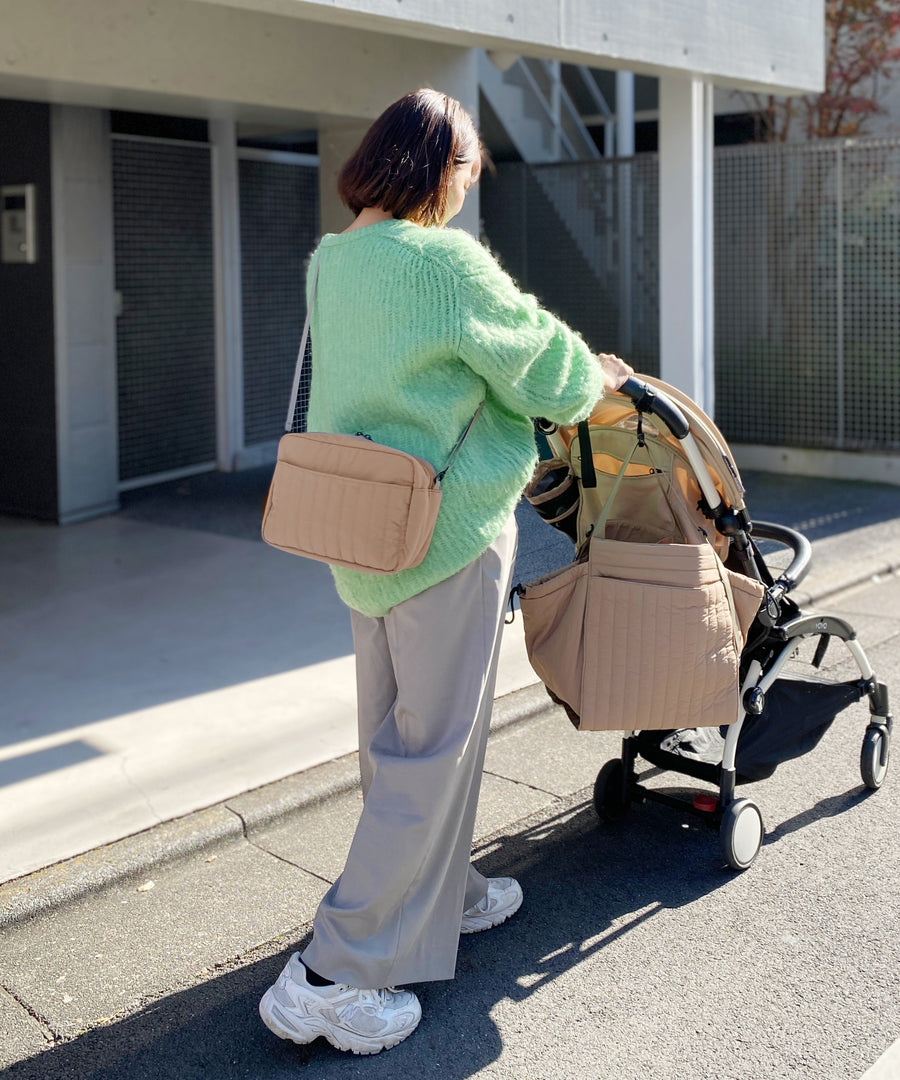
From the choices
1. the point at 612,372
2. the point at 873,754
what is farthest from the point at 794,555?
the point at 612,372

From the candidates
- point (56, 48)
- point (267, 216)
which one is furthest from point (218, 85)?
point (267, 216)

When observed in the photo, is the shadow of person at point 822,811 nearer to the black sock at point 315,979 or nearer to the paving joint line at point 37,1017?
the black sock at point 315,979

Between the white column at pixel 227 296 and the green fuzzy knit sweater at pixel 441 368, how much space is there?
7.25m

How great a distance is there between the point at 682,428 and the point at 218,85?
4130mm

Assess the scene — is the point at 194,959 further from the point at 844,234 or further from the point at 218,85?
the point at 844,234

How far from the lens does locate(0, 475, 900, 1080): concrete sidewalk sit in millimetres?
3064

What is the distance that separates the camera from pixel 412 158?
9.43ft

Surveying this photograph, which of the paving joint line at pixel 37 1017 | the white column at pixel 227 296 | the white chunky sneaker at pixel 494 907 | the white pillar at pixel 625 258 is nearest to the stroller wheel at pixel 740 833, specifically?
the white chunky sneaker at pixel 494 907

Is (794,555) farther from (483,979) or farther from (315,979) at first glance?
(315,979)

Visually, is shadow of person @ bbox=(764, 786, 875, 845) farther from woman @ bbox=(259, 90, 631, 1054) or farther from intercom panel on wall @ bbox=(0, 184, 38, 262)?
intercom panel on wall @ bbox=(0, 184, 38, 262)

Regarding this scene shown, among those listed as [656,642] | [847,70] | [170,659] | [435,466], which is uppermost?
[847,70]

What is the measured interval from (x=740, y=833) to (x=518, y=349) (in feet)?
5.56

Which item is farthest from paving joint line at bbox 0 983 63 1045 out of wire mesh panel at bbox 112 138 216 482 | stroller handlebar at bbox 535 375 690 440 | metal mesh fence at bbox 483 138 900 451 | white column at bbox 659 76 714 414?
metal mesh fence at bbox 483 138 900 451

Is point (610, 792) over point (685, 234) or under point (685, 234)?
under
